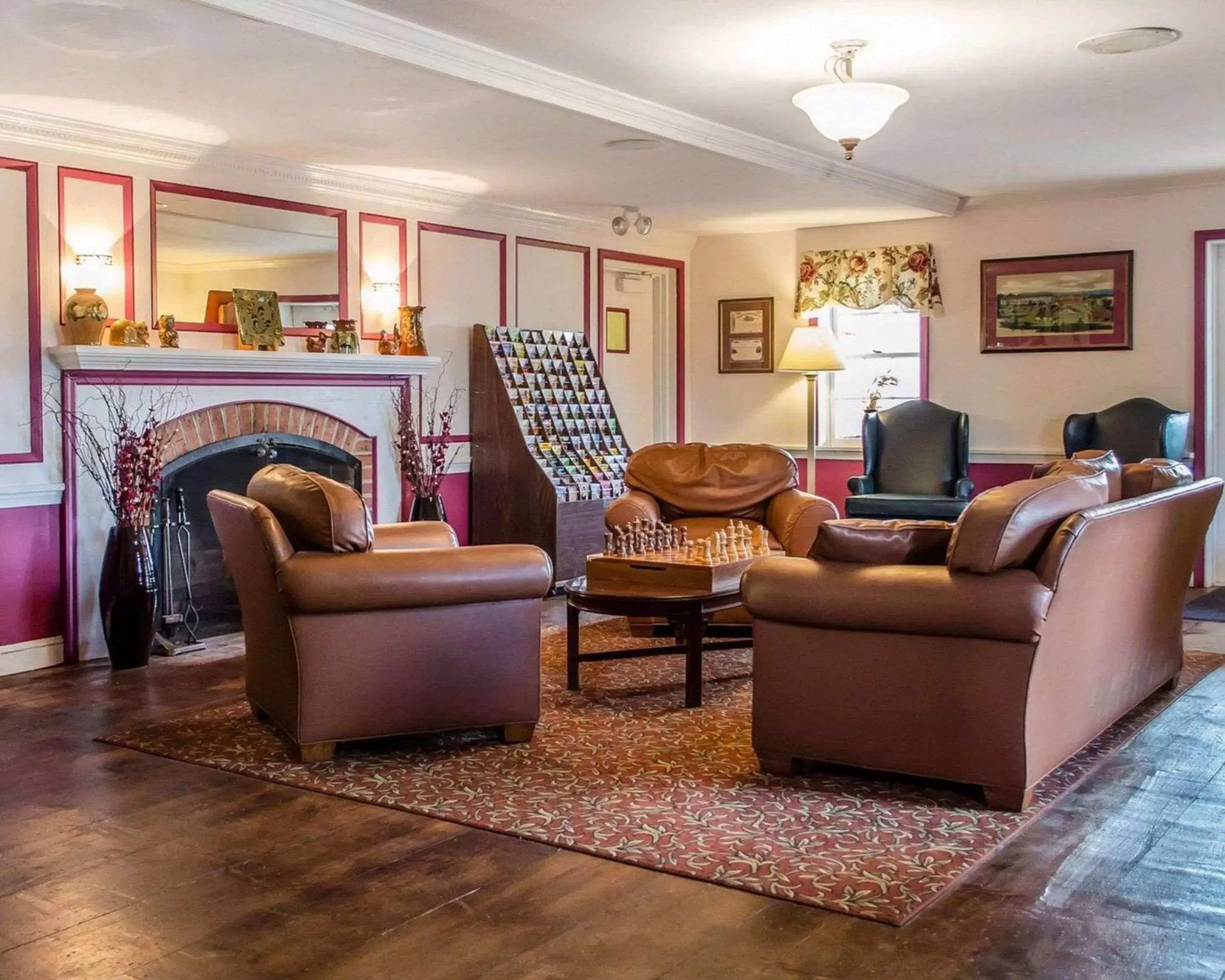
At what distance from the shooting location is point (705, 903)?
2824 millimetres

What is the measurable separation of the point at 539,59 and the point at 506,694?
94.8 inches

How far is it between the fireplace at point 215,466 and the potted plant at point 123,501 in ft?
0.71

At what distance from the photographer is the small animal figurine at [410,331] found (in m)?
7.09

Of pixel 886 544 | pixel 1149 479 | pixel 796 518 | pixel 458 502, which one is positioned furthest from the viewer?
pixel 458 502

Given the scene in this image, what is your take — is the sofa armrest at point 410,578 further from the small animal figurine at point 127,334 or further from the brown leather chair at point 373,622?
the small animal figurine at point 127,334

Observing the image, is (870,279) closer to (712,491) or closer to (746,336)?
(746,336)

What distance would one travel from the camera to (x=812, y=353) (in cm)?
834

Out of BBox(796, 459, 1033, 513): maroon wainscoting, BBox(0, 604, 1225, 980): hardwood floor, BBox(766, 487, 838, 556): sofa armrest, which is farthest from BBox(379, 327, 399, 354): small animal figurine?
BBox(0, 604, 1225, 980): hardwood floor

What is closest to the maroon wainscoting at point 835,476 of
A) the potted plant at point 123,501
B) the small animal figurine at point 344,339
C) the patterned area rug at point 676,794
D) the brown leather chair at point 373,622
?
the small animal figurine at point 344,339

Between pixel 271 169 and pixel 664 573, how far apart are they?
3145 millimetres

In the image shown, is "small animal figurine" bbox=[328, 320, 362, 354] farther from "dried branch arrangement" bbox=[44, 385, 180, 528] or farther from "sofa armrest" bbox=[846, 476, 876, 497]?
"sofa armrest" bbox=[846, 476, 876, 497]

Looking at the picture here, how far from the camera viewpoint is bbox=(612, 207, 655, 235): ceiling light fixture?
8.04 m

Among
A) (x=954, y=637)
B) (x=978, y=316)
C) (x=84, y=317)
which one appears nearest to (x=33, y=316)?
(x=84, y=317)

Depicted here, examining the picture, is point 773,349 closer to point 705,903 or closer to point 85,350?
point 85,350
